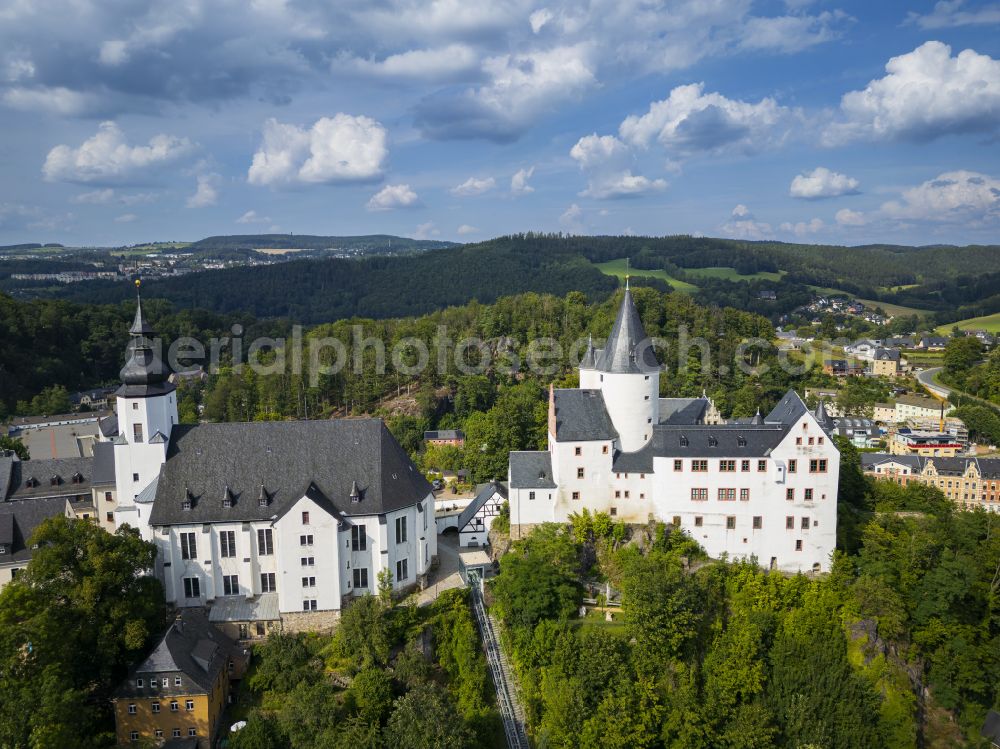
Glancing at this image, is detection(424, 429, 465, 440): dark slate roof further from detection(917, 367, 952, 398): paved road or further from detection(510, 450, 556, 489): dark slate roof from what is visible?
detection(917, 367, 952, 398): paved road

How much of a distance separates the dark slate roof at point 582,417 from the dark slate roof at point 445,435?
125 ft

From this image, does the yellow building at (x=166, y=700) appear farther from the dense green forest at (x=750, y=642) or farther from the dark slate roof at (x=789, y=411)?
the dark slate roof at (x=789, y=411)

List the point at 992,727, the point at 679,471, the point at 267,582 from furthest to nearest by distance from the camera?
the point at 679,471
the point at 267,582
the point at 992,727

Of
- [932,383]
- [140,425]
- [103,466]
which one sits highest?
[140,425]

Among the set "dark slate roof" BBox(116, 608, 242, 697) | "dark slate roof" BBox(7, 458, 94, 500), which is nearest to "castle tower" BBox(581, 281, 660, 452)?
"dark slate roof" BBox(116, 608, 242, 697)

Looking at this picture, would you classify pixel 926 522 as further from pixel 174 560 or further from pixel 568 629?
pixel 174 560

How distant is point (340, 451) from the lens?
4388 cm

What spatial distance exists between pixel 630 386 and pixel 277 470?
73.5 ft

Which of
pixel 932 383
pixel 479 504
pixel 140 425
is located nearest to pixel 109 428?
pixel 140 425

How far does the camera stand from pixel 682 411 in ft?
180

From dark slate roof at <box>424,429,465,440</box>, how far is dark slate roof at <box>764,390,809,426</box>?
139 ft

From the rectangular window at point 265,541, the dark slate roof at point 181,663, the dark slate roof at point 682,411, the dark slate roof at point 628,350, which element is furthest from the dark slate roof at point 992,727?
the dark slate roof at point 181,663

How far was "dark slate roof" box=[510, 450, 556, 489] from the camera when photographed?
152 ft

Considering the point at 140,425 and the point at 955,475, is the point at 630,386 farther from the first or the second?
the point at 955,475
